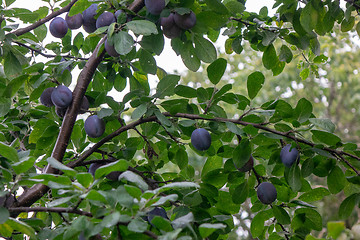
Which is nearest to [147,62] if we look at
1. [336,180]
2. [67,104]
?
[67,104]

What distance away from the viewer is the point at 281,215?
1279mm

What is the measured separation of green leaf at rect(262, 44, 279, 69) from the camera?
156 centimetres

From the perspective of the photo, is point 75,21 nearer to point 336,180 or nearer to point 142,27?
point 142,27

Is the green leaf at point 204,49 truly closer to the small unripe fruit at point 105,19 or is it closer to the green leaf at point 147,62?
the green leaf at point 147,62

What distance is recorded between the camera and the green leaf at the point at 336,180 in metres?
1.19

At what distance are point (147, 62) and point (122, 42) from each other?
270 millimetres

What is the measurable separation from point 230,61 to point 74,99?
786cm

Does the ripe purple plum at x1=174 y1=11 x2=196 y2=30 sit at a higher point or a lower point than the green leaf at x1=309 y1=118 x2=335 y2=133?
higher

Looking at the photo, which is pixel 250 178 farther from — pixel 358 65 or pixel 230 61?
pixel 230 61

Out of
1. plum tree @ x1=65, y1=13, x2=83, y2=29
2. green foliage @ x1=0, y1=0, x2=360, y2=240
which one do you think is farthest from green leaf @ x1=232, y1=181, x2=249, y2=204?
plum tree @ x1=65, y1=13, x2=83, y2=29

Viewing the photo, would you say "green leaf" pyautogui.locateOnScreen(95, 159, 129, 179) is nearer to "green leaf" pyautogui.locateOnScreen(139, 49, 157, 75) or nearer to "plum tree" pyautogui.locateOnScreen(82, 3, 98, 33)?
"green leaf" pyautogui.locateOnScreen(139, 49, 157, 75)

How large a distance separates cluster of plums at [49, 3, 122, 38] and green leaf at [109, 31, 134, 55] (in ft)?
0.30

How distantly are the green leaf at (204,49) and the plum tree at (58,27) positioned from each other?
19.2 inches

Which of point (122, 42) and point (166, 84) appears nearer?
point (122, 42)
